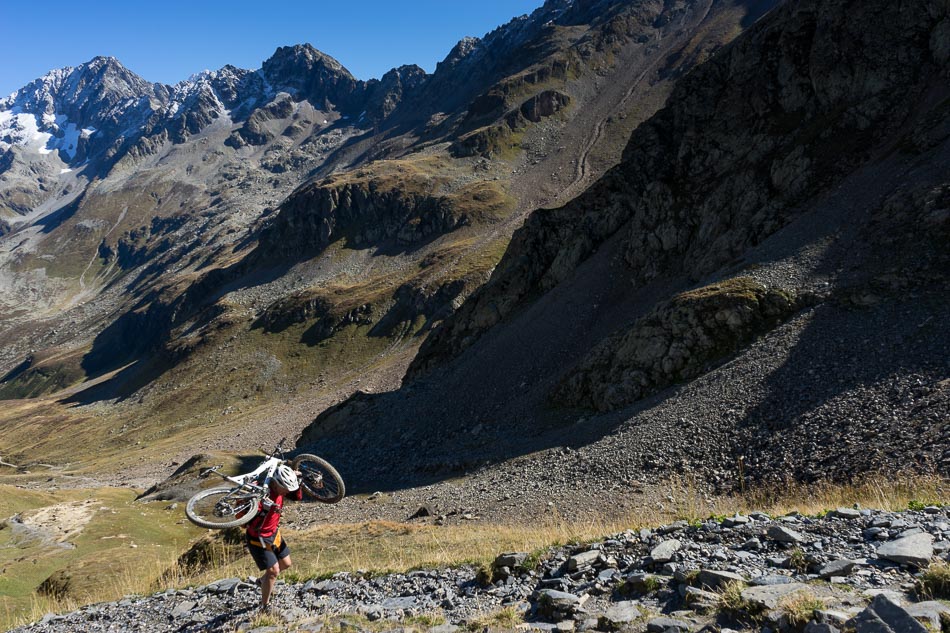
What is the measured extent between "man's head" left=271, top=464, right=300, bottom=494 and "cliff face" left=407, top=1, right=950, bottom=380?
38862 mm

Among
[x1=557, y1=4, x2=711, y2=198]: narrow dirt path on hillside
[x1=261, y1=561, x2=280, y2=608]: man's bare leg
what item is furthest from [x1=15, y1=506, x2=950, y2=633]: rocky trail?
[x1=557, y1=4, x2=711, y2=198]: narrow dirt path on hillside

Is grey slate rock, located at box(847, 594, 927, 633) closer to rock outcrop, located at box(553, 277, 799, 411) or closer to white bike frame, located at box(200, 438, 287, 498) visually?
white bike frame, located at box(200, 438, 287, 498)

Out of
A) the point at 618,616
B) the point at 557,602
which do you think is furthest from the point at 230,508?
the point at 618,616

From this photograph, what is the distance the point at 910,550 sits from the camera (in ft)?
25.0

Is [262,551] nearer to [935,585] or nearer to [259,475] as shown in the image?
[259,475]

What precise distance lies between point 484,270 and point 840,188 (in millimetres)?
71628

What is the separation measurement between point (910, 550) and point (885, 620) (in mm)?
3058

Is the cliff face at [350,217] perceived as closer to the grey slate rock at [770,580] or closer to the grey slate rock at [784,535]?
the grey slate rock at [784,535]

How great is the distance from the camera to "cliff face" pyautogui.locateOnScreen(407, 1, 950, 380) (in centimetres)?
4075

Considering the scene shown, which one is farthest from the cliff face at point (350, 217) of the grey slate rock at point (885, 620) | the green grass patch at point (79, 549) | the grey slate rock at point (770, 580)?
the grey slate rock at point (885, 620)

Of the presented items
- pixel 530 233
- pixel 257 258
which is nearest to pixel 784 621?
pixel 530 233

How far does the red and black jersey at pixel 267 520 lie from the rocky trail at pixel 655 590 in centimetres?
145

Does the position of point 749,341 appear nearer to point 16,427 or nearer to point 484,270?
point 484,270

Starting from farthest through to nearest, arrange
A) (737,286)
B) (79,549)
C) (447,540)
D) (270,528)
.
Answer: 1. (737,286)
2. (79,549)
3. (447,540)
4. (270,528)
